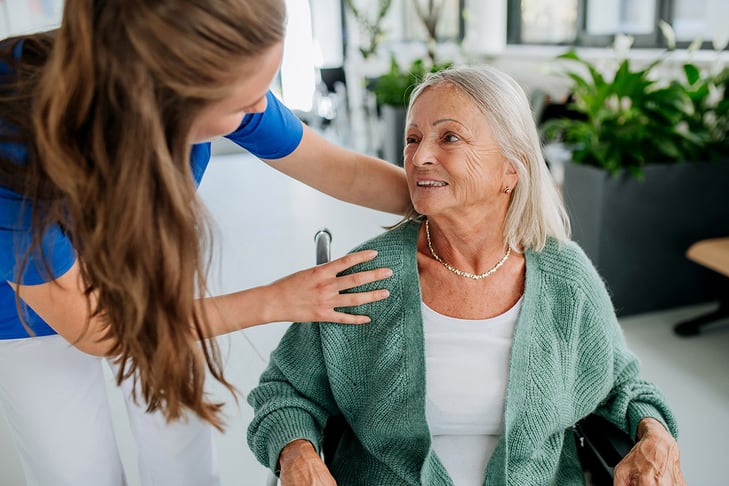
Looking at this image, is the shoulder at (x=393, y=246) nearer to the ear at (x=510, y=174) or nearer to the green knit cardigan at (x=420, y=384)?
the green knit cardigan at (x=420, y=384)

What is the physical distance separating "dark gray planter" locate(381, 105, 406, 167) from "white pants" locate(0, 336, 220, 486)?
4.65 metres

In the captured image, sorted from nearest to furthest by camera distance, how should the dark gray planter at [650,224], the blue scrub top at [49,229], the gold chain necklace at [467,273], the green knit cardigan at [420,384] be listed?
the blue scrub top at [49,229] < the green knit cardigan at [420,384] < the gold chain necklace at [467,273] < the dark gray planter at [650,224]

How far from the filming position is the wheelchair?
1.32 m

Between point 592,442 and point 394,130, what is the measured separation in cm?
498

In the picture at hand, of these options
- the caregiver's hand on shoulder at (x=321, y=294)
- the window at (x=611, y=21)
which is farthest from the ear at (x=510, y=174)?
the window at (x=611, y=21)

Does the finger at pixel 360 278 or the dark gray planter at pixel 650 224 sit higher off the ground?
the finger at pixel 360 278

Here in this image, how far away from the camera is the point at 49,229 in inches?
40.5

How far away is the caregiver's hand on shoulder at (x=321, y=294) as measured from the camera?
1.25 meters

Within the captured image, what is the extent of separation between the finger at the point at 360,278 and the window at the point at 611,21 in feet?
9.15

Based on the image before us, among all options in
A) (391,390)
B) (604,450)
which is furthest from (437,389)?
(604,450)

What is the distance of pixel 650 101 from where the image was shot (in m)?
3.20

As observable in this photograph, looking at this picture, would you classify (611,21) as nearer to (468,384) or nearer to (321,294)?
(468,384)

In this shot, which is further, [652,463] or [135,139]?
[652,463]

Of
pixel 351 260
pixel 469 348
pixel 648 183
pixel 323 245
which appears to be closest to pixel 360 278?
pixel 351 260
